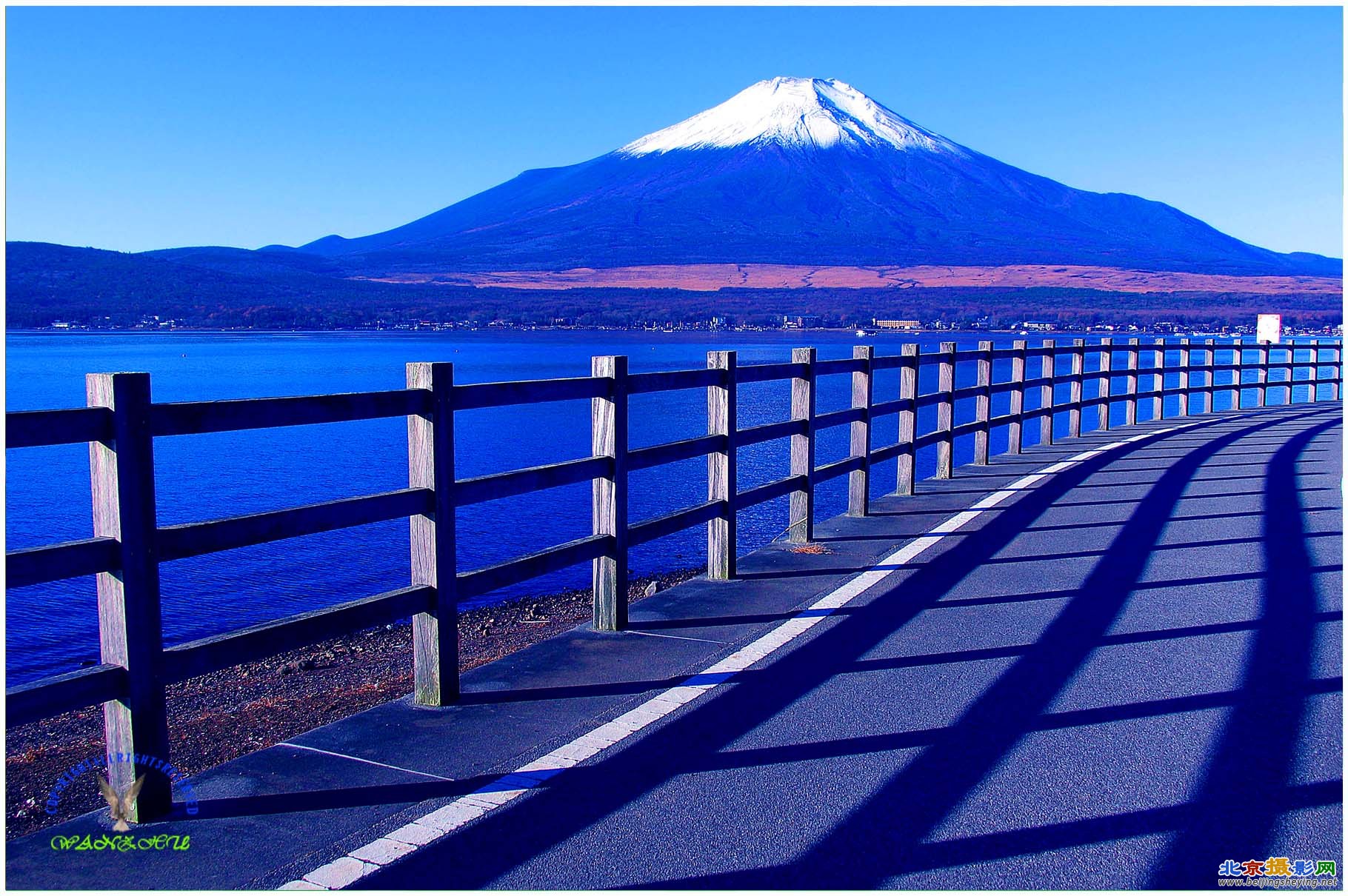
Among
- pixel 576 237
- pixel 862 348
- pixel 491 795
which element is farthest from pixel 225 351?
pixel 576 237

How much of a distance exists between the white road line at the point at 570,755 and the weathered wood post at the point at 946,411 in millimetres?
4714

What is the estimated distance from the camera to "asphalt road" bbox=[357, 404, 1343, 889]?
3.47 metres

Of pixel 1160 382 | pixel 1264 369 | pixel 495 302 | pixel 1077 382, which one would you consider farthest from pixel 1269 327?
pixel 495 302

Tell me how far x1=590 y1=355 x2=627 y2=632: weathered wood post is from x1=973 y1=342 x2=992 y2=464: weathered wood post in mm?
7415

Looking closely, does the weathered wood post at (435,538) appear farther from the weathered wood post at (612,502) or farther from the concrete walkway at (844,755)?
the weathered wood post at (612,502)

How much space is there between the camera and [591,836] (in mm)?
3633

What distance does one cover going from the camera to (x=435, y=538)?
4922mm

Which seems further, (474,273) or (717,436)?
(474,273)

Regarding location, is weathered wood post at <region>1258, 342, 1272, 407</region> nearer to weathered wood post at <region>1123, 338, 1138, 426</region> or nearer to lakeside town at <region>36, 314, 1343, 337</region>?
weathered wood post at <region>1123, 338, 1138, 426</region>

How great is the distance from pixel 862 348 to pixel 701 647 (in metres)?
4.37

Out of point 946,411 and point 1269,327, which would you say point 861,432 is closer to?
point 946,411

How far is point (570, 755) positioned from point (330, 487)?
50.9 ft

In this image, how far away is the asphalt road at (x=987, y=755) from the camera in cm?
347

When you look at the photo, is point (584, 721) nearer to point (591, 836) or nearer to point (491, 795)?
point (491, 795)
